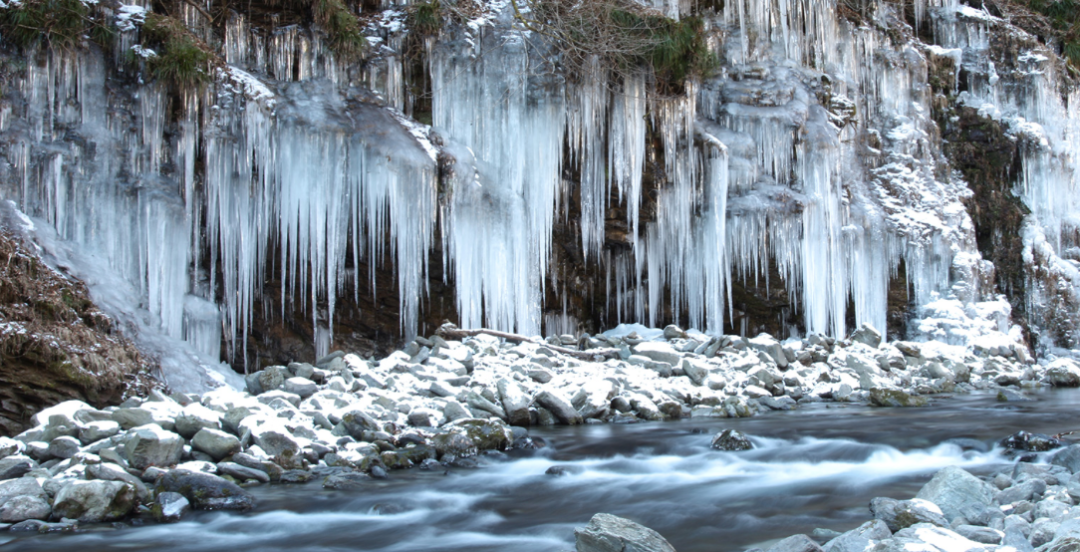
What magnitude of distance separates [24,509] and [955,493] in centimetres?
462

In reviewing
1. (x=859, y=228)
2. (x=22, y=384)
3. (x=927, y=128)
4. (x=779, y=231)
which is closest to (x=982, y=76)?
(x=927, y=128)

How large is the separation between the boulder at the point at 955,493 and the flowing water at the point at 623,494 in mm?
395

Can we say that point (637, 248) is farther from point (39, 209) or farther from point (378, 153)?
point (39, 209)

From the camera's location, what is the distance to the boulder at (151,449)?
4789 mm

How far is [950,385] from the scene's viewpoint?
998 cm

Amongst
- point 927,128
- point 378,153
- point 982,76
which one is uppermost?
point 982,76

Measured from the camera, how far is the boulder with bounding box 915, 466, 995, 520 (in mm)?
3660

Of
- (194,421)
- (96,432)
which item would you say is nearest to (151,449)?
(194,421)

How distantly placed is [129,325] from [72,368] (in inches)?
57.7

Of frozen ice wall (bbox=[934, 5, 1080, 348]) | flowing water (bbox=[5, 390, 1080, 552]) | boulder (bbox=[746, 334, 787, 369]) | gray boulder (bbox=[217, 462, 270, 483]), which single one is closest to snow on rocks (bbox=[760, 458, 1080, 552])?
flowing water (bbox=[5, 390, 1080, 552])

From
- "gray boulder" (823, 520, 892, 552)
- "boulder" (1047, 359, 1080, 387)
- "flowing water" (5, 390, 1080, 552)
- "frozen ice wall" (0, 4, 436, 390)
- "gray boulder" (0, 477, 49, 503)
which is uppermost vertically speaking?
"frozen ice wall" (0, 4, 436, 390)

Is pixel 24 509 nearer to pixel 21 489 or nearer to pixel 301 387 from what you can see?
pixel 21 489

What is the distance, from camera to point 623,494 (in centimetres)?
498

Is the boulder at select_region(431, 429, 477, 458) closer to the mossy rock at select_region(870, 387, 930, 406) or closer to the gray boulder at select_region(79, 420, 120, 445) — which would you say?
the gray boulder at select_region(79, 420, 120, 445)
